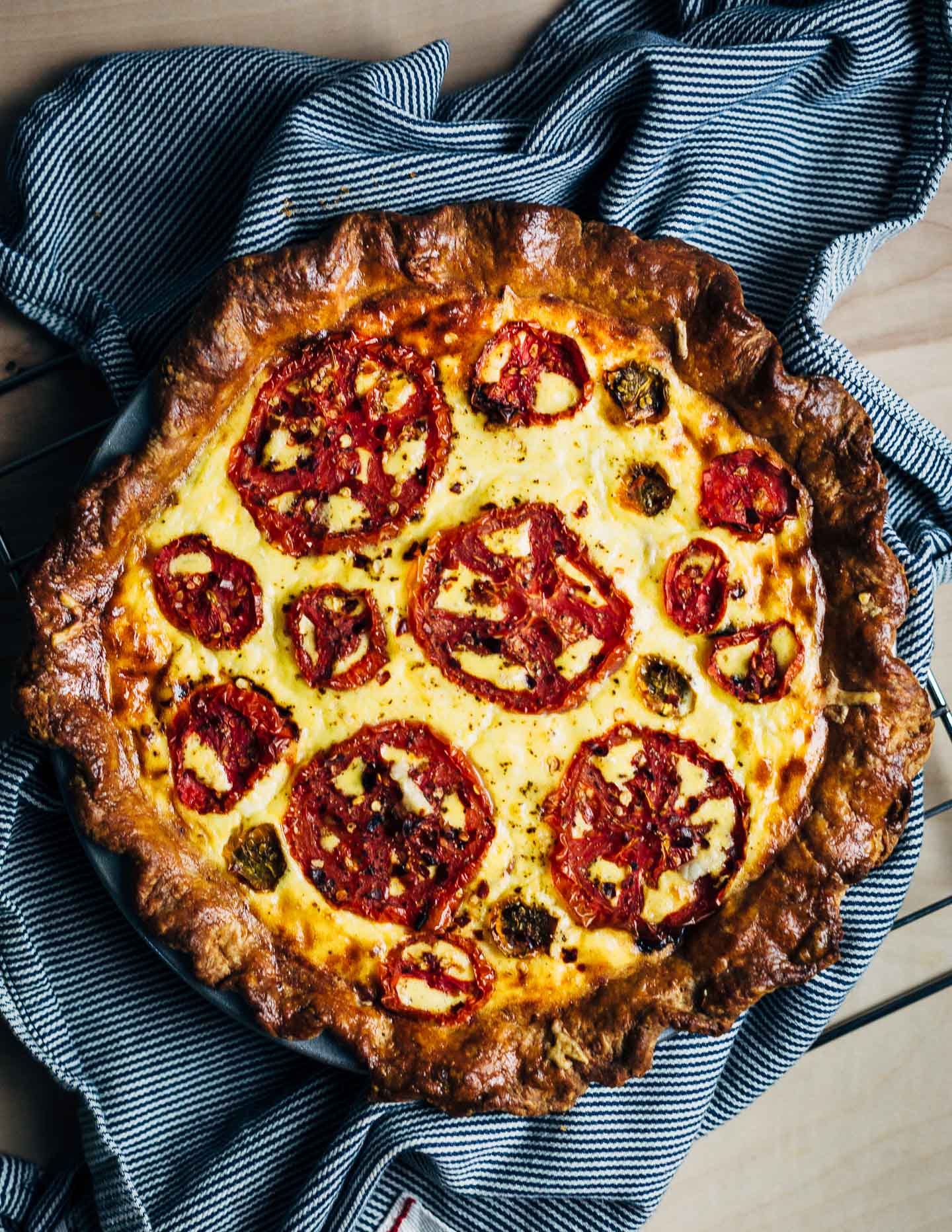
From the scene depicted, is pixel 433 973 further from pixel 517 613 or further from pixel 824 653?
pixel 824 653

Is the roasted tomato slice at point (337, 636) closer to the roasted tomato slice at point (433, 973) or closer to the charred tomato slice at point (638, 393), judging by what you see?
the roasted tomato slice at point (433, 973)

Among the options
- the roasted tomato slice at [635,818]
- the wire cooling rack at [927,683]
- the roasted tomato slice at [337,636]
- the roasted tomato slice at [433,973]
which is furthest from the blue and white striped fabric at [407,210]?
the roasted tomato slice at [337,636]

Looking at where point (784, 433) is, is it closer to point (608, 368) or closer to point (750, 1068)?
point (608, 368)

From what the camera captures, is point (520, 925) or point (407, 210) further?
point (407, 210)

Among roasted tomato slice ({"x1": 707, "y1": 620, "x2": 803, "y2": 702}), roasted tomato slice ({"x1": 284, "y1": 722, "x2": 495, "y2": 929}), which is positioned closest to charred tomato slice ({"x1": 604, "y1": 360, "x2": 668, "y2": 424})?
roasted tomato slice ({"x1": 707, "y1": 620, "x2": 803, "y2": 702})

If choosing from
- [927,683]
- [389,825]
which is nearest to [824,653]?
[927,683]

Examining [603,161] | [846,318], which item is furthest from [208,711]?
[846,318]

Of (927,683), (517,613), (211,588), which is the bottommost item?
(927,683)
